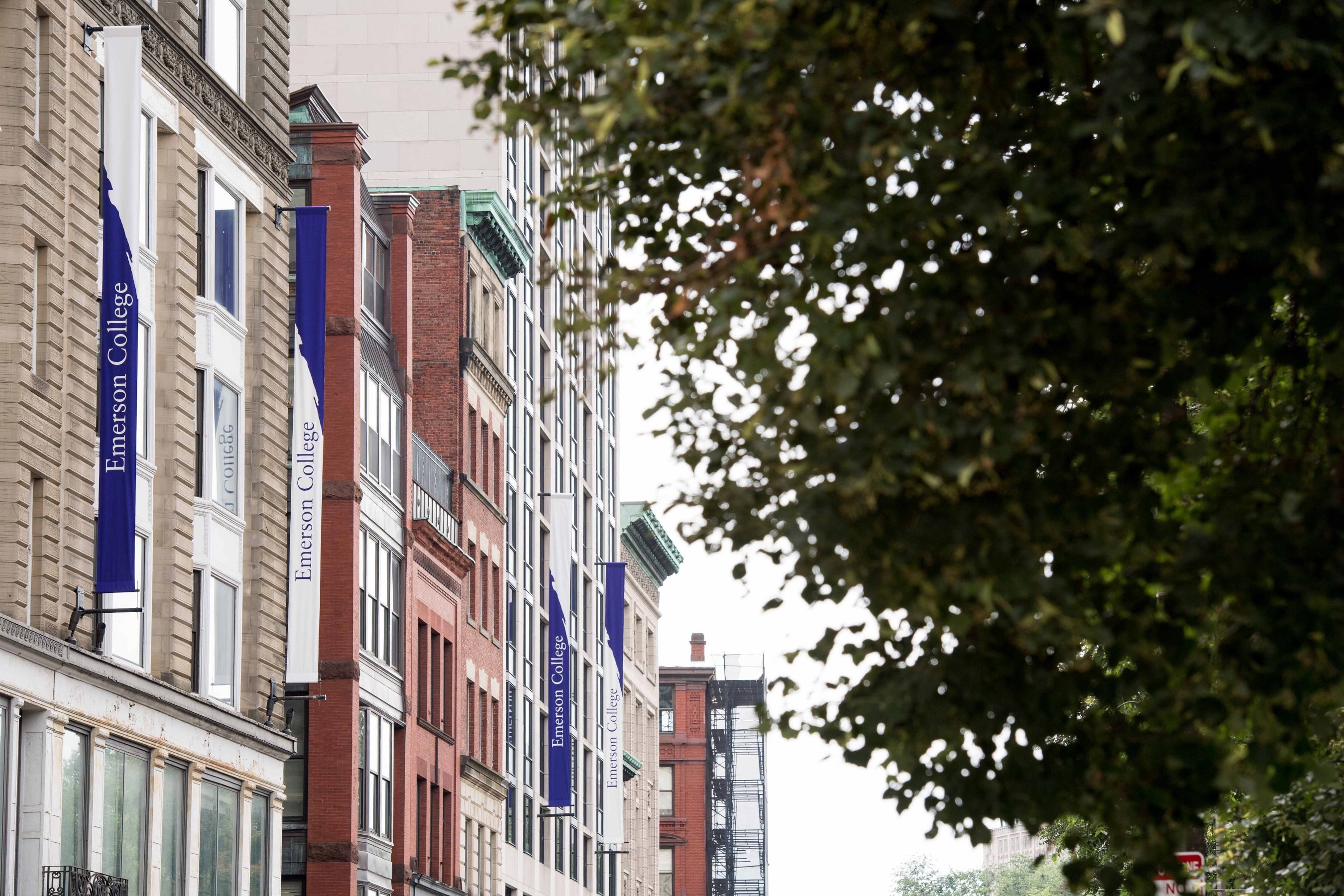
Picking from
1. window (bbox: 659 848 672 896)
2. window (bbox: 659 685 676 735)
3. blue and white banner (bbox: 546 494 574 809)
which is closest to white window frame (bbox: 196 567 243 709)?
blue and white banner (bbox: 546 494 574 809)

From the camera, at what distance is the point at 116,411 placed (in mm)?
29484

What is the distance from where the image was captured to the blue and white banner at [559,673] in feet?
220

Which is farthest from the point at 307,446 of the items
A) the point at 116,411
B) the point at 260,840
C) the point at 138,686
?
the point at 116,411

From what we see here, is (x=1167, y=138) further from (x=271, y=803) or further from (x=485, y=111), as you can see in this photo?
(x=271, y=803)

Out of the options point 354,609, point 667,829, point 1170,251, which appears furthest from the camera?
point 667,829

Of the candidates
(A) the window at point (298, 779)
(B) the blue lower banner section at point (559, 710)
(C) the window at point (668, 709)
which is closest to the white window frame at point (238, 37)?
(A) the window at point (298, 779)

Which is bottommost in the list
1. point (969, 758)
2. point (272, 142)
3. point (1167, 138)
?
point (969, 758)

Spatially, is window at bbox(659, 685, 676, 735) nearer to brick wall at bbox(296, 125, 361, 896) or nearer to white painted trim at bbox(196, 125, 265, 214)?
brick wall at bbox(296, 125, 361, 896)

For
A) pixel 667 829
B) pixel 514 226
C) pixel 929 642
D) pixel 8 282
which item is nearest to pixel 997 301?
pixel 929 642

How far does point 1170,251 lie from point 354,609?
129 ft

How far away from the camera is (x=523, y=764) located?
66.8m

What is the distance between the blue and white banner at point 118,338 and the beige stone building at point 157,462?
445mm

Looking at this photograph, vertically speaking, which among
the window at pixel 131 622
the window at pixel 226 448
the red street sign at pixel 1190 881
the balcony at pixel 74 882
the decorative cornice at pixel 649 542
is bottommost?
the red street sign at pixel 1190 881

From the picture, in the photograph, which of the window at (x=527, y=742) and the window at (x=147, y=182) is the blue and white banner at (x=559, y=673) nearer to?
the window at (x=527, y=742)
